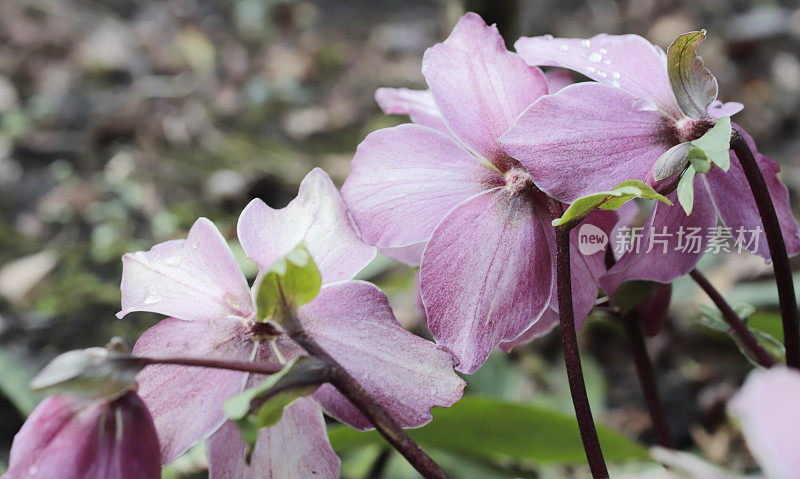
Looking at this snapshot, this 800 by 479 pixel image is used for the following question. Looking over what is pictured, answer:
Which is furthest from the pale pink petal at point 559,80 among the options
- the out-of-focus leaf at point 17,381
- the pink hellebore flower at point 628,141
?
the out-of-focus leaf at point 17,381

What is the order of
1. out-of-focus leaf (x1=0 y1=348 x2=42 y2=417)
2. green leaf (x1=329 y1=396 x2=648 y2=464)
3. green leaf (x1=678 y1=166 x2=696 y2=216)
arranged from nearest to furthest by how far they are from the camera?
green leaf (x1=678 y1=166 x2=696 y2=216), green leaf (x1=329 y1=396 x2=648 y2=464), out-of-focus leaf (x1=0 y1=348 x2=42 y2=417)

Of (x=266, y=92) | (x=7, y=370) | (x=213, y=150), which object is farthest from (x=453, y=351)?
(x=266, y=92)

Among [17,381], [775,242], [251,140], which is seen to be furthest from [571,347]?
[251,140]

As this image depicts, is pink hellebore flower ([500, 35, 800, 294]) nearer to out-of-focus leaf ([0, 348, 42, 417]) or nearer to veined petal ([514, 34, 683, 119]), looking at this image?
veined petal ([514, 34, 683, 119])

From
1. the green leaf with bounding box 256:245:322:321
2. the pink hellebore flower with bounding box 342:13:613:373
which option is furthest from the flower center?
the green leaf with bounding box 256:245:322:321

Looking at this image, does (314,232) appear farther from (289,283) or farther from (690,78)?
(690,78)

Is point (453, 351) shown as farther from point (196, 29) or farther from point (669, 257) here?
point (196, 29)
